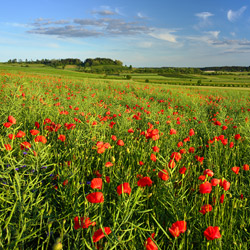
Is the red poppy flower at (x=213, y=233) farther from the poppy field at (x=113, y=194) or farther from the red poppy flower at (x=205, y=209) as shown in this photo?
the red poppy flower at (x=205, y=209)

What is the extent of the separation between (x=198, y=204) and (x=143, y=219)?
53 centimetres

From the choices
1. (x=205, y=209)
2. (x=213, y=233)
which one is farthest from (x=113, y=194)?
(x=213, y=233)

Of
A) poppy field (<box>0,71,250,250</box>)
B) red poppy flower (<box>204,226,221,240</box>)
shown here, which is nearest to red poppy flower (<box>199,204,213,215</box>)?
poppy field (<box>0,71,250,250</box>)

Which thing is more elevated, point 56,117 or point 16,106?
point 16,106

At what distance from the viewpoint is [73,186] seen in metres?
1.60

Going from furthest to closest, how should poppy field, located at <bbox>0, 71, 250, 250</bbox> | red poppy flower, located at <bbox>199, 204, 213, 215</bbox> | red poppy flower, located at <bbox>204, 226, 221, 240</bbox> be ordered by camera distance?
red poppy flower, located at <bbox>199, 204, 213, 215</bbox>
poppy field, located at <bbox>0, 71, 250, 250</bbox>
red poppy flower, located at <bbox>204, 226, 221, 240</bbox>

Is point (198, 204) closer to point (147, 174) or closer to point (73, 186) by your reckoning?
point (147, 174)

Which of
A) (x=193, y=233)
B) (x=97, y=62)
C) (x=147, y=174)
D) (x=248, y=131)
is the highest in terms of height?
(x=97, y=62)

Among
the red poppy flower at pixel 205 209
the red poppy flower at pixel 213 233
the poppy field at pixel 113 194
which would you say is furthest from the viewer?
the red poppy flower at pixel 205 209

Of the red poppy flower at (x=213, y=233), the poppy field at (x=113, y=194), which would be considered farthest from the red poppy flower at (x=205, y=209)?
the red poppy flower at (x=213, y=233)

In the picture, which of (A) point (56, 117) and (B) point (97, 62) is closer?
(A) point (56, 117)

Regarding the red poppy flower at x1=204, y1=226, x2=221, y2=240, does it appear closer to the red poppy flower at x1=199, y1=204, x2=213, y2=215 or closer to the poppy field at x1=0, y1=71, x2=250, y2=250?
the poppy field at x1=0, y1=71, x2=250, y2=250

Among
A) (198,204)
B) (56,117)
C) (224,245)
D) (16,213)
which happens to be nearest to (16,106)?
(56,117)

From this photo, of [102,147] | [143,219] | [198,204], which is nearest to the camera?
[143,219]
